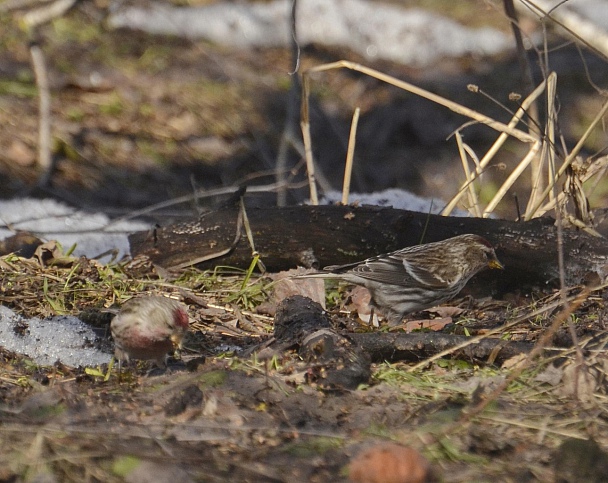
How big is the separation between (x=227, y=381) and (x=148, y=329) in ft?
1.31

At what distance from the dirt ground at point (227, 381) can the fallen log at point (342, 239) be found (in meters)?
0.15

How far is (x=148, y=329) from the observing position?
11.2 feet

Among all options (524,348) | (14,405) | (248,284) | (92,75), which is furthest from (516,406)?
(92,75)

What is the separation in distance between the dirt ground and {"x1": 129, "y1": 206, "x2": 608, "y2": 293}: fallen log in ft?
0.49

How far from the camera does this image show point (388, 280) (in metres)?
4.68

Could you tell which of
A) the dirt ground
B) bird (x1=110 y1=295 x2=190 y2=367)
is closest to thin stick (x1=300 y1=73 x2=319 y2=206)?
the dirt ground

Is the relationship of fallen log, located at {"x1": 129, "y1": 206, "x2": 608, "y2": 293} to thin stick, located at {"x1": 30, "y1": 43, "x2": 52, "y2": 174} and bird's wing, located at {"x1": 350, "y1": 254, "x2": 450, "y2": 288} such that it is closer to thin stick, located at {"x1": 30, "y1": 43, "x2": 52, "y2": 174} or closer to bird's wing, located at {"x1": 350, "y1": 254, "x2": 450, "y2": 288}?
bird's wing, located at {"x1": 350, "y1": 254, "x2": 450, "y2": 288}

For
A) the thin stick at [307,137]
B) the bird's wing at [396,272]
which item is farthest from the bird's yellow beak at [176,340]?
the thin stick at [307,137]

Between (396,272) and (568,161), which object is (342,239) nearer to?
(396,272)

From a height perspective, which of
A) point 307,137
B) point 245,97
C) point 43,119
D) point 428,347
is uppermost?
point 307,137

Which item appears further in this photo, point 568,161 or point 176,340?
point 568,161

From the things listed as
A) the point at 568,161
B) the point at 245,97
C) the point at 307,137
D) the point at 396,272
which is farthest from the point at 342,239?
the point at 245,97

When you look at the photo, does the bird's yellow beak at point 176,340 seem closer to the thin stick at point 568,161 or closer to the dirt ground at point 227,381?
the dirt ground at point 227,381

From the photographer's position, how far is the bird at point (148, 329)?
3.43m
